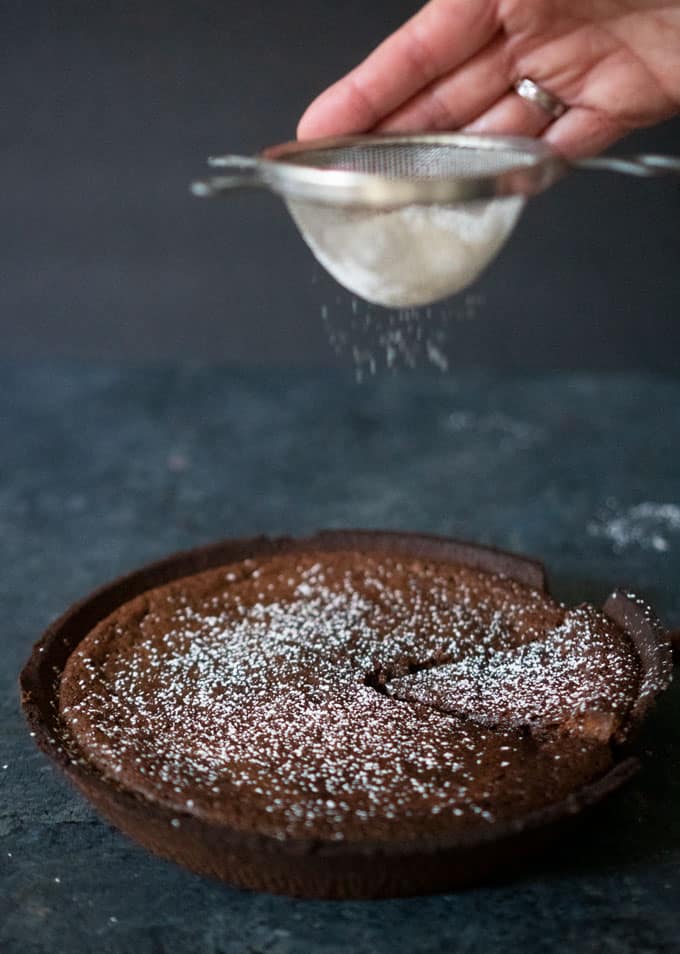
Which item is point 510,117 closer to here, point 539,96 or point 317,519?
point 539,96

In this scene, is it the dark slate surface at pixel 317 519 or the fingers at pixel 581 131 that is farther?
the fingers at pixel 581 131

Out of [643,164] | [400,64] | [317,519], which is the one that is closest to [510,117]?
[400,64]

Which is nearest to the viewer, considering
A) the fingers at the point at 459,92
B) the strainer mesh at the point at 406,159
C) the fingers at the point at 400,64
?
the strainer mesh at the point at 406,159

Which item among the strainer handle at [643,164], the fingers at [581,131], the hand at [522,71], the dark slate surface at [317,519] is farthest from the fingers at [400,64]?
the dark slate surface at [317,519]

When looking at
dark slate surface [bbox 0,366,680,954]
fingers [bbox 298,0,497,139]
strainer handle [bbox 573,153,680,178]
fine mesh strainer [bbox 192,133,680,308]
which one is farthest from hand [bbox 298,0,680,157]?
dark slate surface [bbox 0,366,680,954]

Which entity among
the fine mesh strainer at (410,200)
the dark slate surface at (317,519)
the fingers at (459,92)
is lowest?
the dark slate surface at (317,519)

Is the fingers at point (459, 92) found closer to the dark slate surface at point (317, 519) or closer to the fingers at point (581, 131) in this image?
the fingers at point (581, 131)

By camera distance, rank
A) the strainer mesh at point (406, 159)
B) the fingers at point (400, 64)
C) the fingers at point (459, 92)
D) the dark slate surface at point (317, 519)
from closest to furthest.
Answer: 1. the dark slate surface at point (317, 519)
2. the strainer mesh at point (406, 159)
3. the fingers at point (400, 64)
4. the fingers at point (459, 92)
